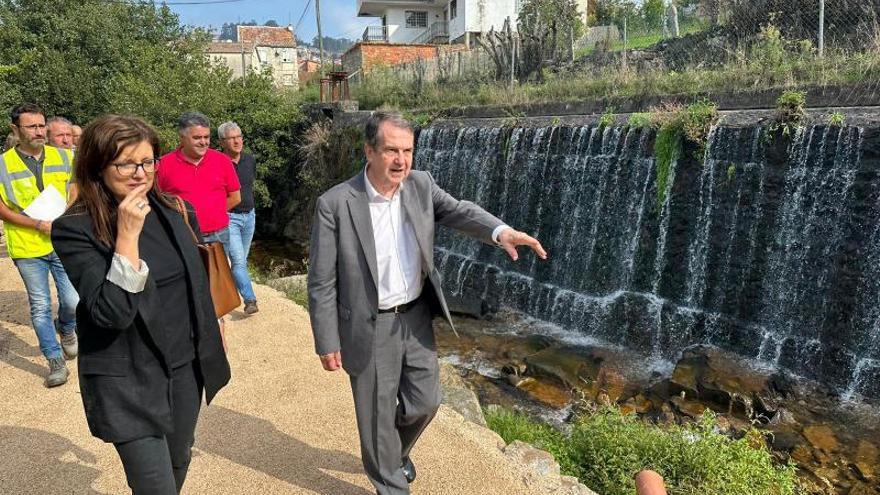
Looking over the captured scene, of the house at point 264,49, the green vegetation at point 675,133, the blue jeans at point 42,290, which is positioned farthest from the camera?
the house at point 264,49

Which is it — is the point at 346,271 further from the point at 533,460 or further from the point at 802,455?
the point at 802,455

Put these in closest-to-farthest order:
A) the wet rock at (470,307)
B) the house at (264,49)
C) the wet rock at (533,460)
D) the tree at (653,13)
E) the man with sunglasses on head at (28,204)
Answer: the wet rock at (533,460) → the man with sunglasses on head at (28,204) → the wet rock at (470,307) → the tree at (653,13) → the house at (264,49)

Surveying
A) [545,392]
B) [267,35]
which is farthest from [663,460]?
[267,35]

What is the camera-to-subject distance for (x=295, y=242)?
637 inches

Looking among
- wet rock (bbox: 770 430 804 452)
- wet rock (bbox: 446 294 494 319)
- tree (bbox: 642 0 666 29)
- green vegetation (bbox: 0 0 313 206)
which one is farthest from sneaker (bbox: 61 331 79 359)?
tree (bbox: 642 0 666 29)

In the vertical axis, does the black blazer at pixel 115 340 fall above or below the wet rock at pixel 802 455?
above

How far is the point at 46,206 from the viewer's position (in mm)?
3680

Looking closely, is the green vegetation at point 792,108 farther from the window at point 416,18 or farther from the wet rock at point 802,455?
the window at point 416,18

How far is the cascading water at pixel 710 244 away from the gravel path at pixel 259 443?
472cm

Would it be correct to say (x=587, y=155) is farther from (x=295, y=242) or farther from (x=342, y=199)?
(x=295, y=242)

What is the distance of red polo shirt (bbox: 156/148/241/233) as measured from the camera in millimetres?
4340

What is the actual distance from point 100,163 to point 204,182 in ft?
→ 8.87

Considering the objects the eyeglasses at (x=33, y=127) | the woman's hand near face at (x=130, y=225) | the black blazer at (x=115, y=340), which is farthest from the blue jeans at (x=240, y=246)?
the woman's hand near face at (x=130, y=225)

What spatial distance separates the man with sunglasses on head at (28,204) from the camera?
3887 mm
